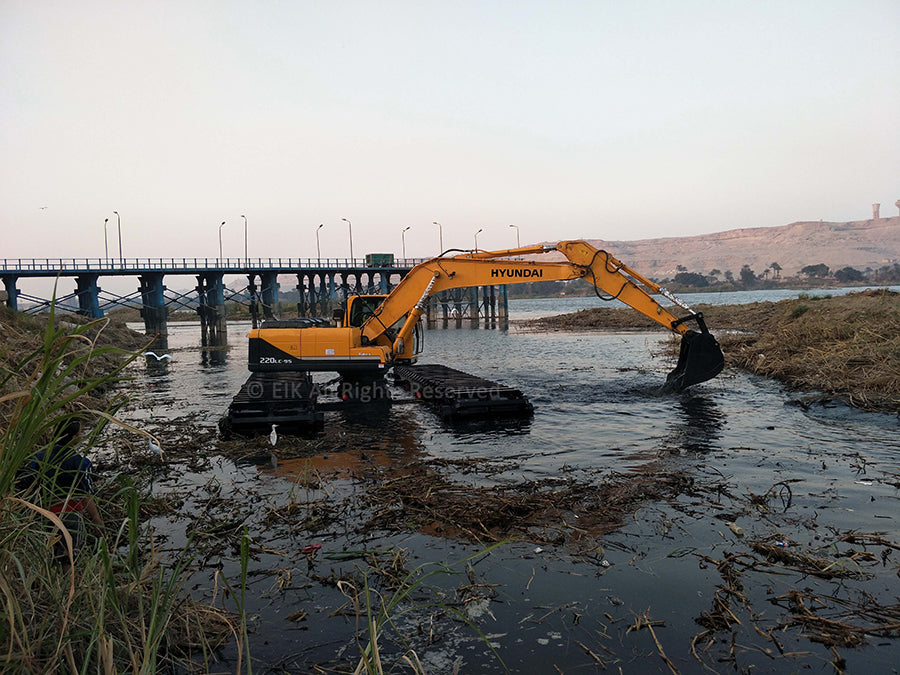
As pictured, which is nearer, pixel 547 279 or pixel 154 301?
pixel 547 279

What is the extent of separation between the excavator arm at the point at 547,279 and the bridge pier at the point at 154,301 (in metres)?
43.5

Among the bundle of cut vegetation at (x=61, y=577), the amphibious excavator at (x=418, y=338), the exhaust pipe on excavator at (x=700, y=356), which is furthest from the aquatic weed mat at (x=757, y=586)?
the exhaust pipe on excavator at (x=700, y=356)

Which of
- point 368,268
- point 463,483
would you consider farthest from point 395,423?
point 368,268

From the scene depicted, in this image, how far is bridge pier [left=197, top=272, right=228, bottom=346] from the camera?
2062 inches

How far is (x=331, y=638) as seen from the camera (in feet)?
17.0

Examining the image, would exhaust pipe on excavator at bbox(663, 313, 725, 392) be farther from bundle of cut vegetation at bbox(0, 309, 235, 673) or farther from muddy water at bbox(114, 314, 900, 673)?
bundle of cut vegetation at bbox(0, 309, 235, 673)

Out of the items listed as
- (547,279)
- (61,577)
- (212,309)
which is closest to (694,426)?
(547,279)

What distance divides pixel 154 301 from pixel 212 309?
5.08 m

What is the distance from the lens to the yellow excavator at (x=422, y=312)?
51.8 ft

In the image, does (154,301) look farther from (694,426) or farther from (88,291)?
(694,426)

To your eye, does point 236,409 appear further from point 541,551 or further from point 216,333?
point 216,333

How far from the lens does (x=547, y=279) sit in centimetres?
1634

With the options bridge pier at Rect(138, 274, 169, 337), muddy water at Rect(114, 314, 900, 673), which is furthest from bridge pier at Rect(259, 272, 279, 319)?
muddy water at Rect(114, 314, 900, 673)

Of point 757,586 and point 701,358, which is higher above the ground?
point 701,358
